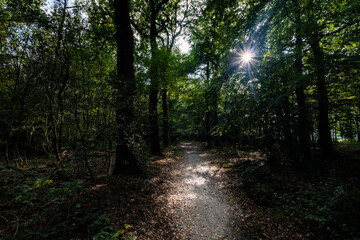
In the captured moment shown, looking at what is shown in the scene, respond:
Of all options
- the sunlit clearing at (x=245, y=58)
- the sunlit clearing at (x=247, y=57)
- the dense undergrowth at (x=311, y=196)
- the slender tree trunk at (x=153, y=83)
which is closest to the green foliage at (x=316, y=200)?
the dense undergrowth at (x=311, y=196)

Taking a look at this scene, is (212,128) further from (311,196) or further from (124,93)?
(124,93)

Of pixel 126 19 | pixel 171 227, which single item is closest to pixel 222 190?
pixel 171 227

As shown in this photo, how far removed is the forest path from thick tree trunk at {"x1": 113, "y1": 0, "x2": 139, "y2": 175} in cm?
228

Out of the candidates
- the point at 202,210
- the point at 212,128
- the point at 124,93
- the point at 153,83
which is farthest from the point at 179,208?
the point at 153,83

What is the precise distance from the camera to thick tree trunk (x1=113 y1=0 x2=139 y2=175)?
18.1 feet

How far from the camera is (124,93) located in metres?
5.59

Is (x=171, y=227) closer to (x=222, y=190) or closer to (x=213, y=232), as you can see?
(x=213, y=232)

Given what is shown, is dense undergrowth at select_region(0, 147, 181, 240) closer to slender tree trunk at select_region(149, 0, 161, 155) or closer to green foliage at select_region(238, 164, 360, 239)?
green foliage at select_region(238, 164, 360, 239)

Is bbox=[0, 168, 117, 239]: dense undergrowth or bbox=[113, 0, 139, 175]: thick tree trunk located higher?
bbox=[113, 0, 139, 175]: thick tree trunk

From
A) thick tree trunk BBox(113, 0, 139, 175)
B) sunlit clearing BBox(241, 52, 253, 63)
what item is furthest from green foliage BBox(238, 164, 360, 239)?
thick tree trunk BBox(113, 0, 139, 175)

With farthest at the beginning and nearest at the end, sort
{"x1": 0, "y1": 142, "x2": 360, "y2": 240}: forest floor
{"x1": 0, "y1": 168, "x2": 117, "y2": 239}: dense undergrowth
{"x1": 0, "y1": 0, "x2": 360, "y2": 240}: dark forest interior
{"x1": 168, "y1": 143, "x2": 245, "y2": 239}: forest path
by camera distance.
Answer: {"x1": 168, "y1": 143, "x2": 245, "y2": 239}: forest path
{"x1": 0, "y1": 0, "x2": 360, "y2": 240}: dark forest interior
{"x1": 0, "y1": 142, "x2": 360, "y2": 240}: forest floor
{"x1": 0, "y1": 168, "x2": 117, "y2": 239}: dense undergrowth

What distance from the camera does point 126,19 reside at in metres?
6.24

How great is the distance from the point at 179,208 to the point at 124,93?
14.8 feet

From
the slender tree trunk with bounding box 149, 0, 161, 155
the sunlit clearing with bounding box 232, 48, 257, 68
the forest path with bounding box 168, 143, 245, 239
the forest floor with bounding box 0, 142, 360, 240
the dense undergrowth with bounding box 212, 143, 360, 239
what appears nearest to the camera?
the forest floor with bounding box 0, 142, 360, 240
